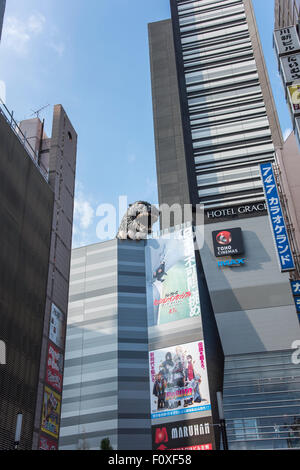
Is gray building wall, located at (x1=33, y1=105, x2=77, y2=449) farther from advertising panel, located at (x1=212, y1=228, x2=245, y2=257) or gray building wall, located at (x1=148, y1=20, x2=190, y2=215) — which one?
gray building wall, located at (x1=148, y1=20, x2=190, y2=215)

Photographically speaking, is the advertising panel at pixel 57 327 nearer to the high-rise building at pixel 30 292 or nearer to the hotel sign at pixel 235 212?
the high-rise building at pixel 30 292

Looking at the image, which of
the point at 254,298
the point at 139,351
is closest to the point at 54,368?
the point at 254,298

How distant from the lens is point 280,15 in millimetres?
38656

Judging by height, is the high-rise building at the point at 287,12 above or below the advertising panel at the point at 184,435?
above

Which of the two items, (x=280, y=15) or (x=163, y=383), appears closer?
(x=280, y=15)

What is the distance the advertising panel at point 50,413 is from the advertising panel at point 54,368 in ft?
2.48

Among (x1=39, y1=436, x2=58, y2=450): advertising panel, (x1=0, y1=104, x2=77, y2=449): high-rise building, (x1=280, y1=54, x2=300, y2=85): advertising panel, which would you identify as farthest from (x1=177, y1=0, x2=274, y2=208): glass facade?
(x1=39, y1=436, x2=58, y2=450): advertising panel

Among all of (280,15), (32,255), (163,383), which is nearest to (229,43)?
(280,15)

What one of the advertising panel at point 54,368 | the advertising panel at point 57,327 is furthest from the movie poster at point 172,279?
the advertising panel at point 54,368

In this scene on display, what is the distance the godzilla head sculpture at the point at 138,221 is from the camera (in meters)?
87.6

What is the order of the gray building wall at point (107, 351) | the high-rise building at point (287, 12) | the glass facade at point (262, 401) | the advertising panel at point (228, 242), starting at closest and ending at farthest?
the high-rise building at point (287, 12) < the glass facade at point (262, 401) < the advertising panel at point (228, 242) < the gray building wall at point (107, 351)

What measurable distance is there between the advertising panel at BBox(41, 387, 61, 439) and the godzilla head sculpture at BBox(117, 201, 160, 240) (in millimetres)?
50096
